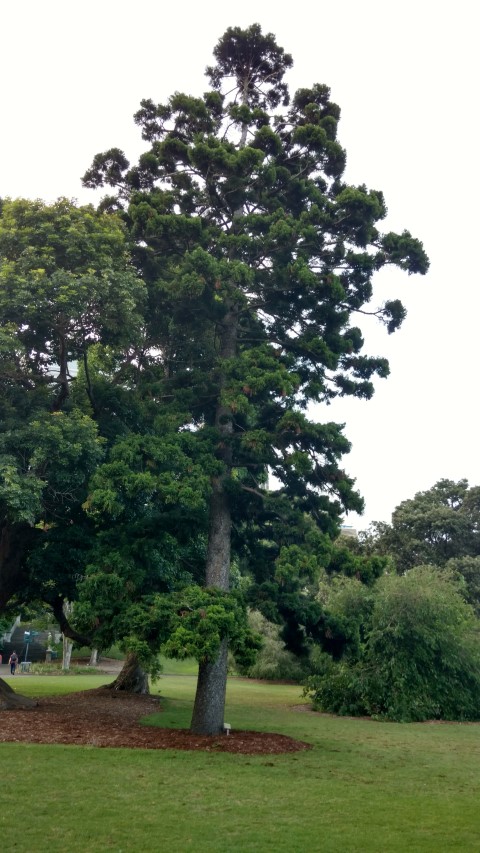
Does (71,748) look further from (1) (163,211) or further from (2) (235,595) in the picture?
(1) (163,211)

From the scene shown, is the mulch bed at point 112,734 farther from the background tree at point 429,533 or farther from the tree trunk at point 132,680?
the background tree at point 429,533

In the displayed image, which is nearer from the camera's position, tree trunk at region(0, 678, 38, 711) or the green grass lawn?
the green grass lawn

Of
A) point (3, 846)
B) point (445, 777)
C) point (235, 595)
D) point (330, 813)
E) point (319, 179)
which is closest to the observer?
point (3, 846)

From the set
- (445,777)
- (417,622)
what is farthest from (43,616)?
(445,777)

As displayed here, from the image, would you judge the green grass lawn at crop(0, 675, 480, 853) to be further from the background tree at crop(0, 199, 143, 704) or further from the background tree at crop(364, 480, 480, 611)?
the background tree at crop(364, 480, 480, 611)

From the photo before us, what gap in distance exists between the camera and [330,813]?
959 centimetres

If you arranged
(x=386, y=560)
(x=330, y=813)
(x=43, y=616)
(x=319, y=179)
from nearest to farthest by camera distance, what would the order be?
(x=330, y=813) → (x=386, y=560) → (x=319, y=179) → (x=43, y=616)

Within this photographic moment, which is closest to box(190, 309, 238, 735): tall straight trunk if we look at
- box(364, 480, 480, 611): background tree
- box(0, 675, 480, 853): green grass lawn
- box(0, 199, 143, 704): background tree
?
box(0, 675, 480, 853): green grass lawn

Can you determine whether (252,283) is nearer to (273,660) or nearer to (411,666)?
(411,666)

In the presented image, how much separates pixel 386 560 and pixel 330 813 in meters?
7.91

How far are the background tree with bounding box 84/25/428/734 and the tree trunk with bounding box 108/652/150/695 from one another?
1033cm

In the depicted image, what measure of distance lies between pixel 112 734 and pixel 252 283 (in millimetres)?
12039

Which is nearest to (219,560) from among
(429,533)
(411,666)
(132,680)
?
(411,666)

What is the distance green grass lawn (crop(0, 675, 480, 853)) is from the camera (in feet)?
26.5
